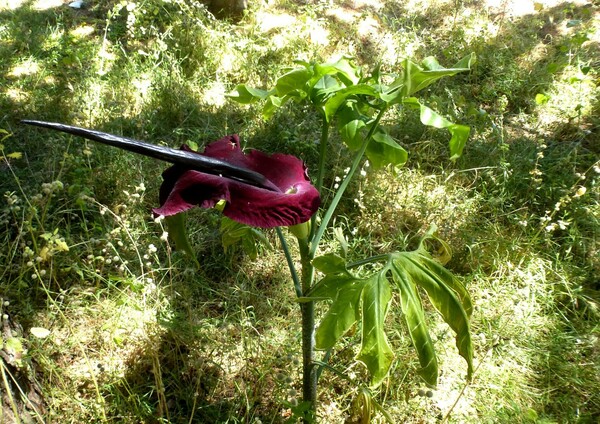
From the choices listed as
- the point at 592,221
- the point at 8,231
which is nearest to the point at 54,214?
the point at 8,231

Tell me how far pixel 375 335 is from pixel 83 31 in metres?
3.47

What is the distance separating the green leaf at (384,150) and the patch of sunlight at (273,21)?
8.23ft

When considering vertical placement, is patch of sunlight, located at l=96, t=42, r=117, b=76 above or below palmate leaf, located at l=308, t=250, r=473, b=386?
below

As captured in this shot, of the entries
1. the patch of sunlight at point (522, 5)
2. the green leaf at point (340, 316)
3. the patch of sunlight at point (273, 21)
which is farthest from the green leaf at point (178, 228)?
the patch of sunlight at point (522, 5)

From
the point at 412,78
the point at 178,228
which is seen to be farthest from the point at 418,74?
the point at 178,228

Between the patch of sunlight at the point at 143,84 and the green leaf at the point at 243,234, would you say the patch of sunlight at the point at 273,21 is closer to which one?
the patch of sunlight at the point at 143,84

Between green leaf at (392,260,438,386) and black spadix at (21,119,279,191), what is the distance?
1.19 feet

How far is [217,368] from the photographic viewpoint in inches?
67.2

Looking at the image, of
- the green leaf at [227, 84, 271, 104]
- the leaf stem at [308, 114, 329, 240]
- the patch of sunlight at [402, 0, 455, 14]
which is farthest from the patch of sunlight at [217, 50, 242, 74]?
the leaf stem at [308, 114, 329, 240]

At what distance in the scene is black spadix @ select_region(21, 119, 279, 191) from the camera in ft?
2.83

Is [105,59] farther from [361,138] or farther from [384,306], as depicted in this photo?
[384,306]

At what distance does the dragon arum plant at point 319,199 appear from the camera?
96cm

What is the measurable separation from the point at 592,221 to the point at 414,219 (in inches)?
30.5

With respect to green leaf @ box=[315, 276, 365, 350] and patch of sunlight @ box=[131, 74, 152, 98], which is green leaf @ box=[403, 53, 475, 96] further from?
patch of sunlight @ box=[131, 74, 152, 98]
